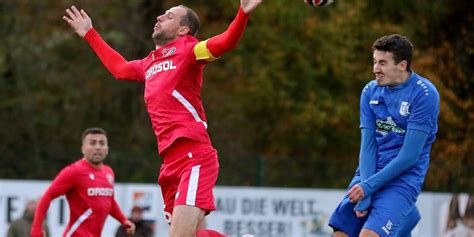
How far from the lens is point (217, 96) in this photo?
2622 centimetres

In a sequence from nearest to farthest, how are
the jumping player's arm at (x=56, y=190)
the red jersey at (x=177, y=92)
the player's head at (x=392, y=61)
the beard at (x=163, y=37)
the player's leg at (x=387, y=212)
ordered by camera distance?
the player's leg at (x=387, y=212)
the player's head at (x=392, y=61)
the red jersey at (x=177, y=92)
the beard at (x=163, y=37)
the jumping player's arm at (x=56, y=190)

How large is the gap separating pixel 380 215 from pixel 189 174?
1.59 meters

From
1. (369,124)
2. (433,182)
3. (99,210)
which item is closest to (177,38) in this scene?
(369,124)

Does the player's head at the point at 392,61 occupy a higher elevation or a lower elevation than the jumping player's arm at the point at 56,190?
higher

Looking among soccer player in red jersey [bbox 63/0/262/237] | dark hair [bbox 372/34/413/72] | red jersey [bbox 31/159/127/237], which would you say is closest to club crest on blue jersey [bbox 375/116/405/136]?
dark hair [bbox 372/34/413/72]

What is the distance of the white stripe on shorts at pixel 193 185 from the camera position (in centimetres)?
812

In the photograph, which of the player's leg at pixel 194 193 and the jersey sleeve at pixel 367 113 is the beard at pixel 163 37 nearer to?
the player's leg at pixel 194 193

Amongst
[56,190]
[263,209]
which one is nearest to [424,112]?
[56,190]

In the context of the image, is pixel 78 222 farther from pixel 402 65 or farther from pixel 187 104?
pixel 402 65

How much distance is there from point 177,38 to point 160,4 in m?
17.6

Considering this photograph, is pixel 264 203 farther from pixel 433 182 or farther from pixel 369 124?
pixel 369 124

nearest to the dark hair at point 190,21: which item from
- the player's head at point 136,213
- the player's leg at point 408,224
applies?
the player's leg at point 408,224

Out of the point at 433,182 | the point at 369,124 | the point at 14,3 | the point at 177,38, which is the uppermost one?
the point at 14,3

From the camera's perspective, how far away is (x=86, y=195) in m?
11.2
